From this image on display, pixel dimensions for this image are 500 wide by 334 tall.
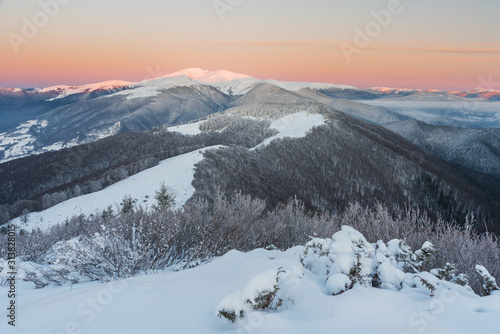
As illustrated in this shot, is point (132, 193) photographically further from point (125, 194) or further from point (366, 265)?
point (366, 265)

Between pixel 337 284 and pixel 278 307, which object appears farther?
pixel 337 284

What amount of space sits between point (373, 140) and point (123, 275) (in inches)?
4599

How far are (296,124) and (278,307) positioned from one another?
372 ft

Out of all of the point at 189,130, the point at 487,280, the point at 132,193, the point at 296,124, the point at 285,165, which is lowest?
the point at 487,280

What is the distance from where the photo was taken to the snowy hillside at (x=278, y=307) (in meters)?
3.27

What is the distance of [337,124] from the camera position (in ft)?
363

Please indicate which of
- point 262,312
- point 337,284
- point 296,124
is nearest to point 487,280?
point 337,284

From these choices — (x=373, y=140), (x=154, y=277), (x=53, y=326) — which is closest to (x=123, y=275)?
(x=154, y=277)

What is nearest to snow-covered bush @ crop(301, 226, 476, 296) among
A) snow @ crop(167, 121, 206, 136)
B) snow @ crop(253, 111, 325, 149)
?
snow @ crop(253, 111, 325, 149)

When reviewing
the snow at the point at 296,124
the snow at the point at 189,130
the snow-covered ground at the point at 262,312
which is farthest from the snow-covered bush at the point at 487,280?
the snow at the point at 189,130

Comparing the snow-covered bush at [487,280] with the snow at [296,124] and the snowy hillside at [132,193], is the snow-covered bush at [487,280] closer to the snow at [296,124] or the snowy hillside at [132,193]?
the snowy hillside at [132,193]

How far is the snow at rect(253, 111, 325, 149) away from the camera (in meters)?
103

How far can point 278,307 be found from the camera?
12.9ft

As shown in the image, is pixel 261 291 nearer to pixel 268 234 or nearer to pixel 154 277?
pixel 154 277
